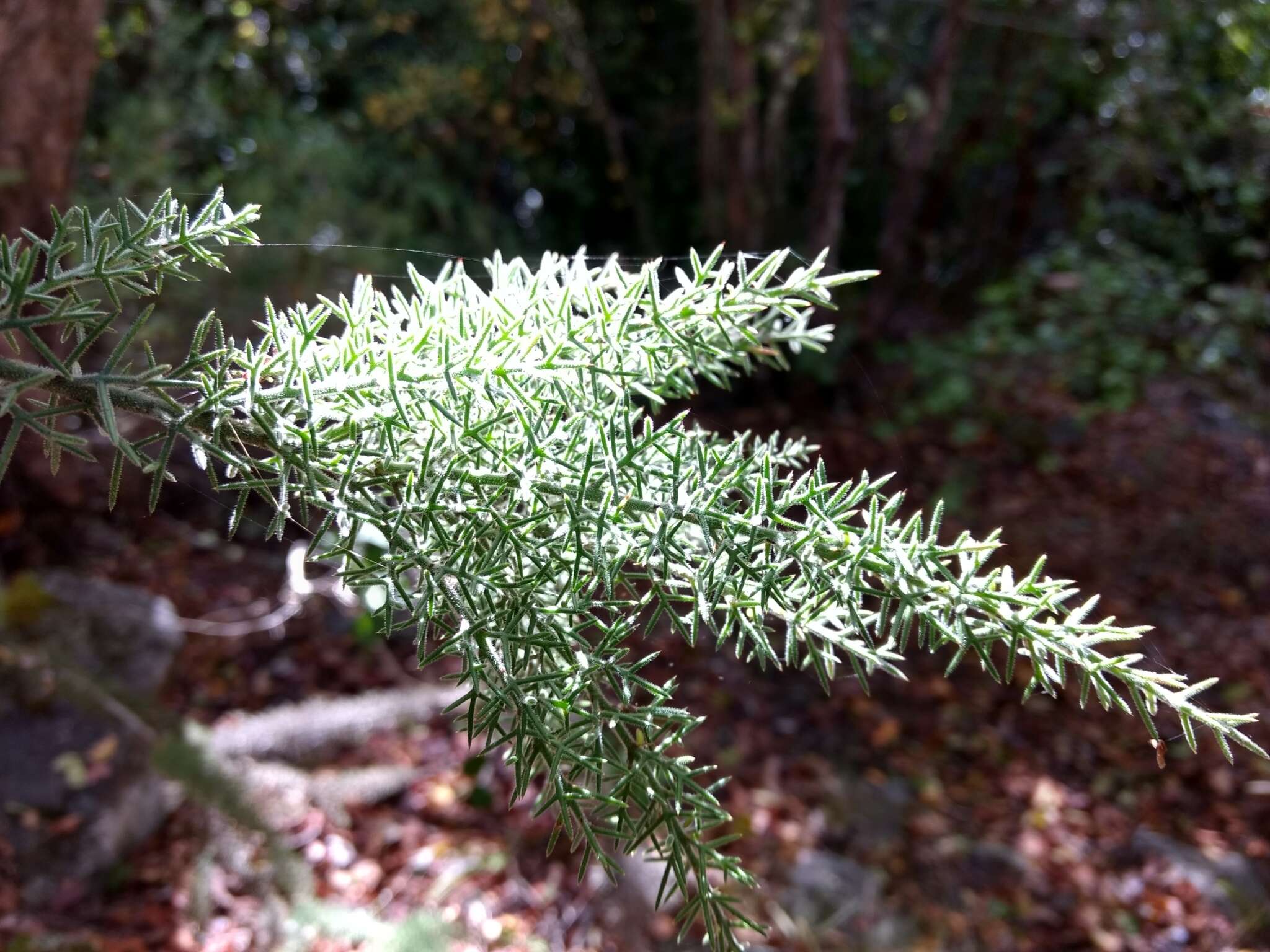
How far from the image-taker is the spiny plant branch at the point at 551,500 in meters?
0.45

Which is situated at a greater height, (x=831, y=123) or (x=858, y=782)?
(x=831, y=123)

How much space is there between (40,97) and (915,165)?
9.48 ft

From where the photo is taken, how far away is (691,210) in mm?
4168

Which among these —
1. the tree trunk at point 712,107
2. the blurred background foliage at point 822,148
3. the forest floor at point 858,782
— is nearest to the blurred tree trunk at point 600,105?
the blurred background foliage at point 822,148

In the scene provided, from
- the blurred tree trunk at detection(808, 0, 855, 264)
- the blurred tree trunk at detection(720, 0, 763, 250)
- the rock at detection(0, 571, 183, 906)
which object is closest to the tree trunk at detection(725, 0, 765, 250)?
the blurred tree trunk at detection(720, 0, 763, 250)

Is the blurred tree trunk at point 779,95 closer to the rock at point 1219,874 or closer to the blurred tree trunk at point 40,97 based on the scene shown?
the blurred tree trunk at point 40,97

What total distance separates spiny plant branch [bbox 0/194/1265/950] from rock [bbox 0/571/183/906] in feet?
5.10

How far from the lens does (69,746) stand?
6.06 feet

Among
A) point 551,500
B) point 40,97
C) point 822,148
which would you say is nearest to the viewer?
point 551,500

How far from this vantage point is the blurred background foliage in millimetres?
3111

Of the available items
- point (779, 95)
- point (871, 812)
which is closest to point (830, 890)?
point (871, 812)

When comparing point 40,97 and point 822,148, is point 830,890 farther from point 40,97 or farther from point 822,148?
point 822,148

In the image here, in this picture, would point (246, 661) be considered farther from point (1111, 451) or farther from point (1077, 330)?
point (1111, 451)

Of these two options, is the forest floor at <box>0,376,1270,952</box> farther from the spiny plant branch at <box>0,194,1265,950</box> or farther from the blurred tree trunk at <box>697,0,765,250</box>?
the spiny plant branch at <box>0,194,1265,950</box>
